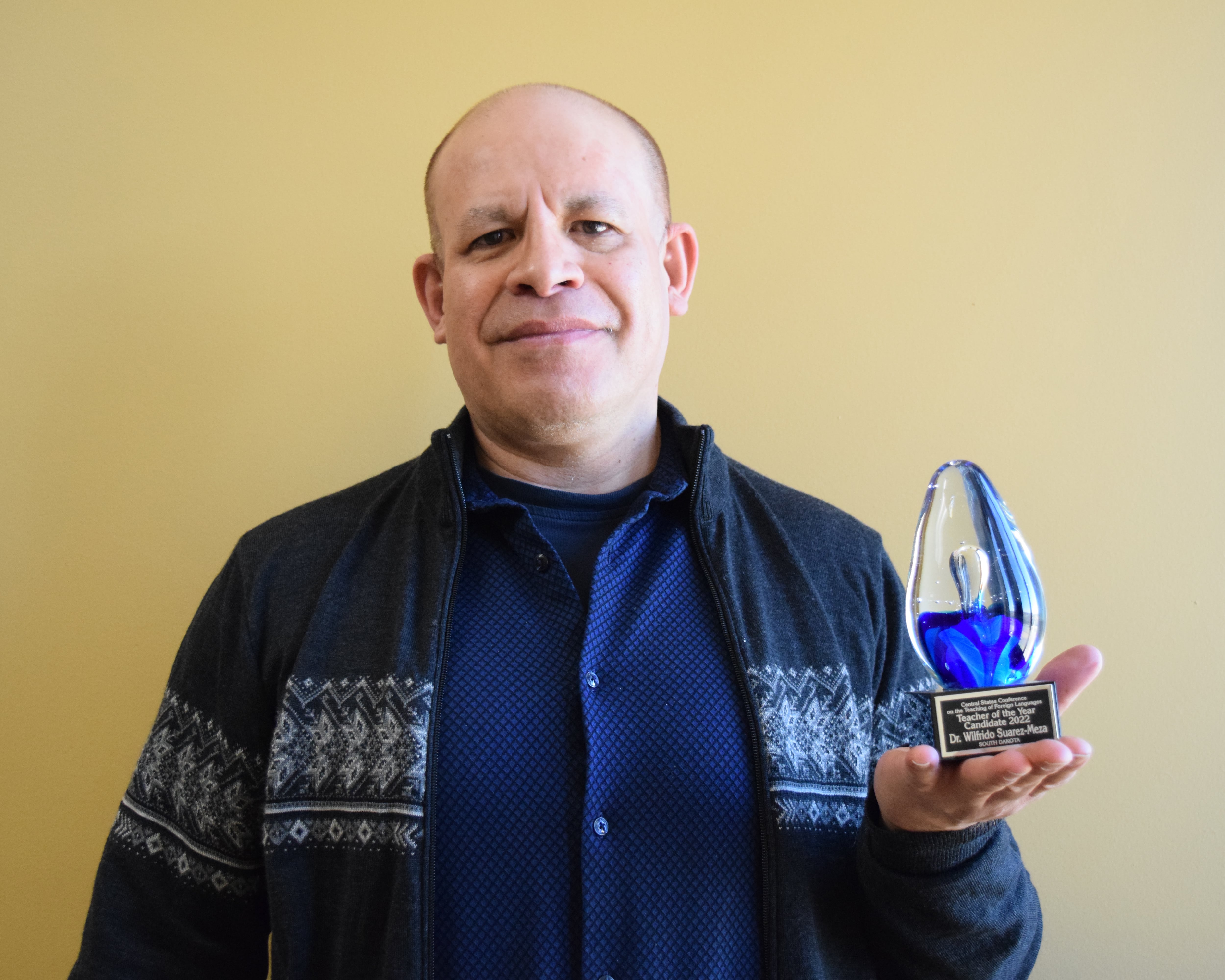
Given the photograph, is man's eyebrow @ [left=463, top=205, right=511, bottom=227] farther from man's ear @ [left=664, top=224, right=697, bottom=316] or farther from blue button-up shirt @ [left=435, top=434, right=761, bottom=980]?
blue button-up shirt @ [left=435, top=434, right=761, bottom=980]

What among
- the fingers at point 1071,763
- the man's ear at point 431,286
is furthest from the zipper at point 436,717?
the fingers at point 1071,763

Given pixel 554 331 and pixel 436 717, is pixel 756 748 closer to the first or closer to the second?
pixel 436 717

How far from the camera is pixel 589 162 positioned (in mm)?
1218

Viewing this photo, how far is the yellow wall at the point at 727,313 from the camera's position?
1.41m

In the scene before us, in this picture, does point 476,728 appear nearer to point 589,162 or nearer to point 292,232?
point 589,162

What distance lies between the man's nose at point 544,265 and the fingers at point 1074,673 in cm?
69

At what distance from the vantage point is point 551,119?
1233mm

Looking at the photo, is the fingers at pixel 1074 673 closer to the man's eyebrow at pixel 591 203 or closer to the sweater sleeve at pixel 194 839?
the man's eyebrow at pixel 591 203

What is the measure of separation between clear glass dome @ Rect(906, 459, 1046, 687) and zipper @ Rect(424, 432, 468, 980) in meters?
0.51

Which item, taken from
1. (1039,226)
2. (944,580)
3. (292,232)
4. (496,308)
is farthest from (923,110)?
(292,232)

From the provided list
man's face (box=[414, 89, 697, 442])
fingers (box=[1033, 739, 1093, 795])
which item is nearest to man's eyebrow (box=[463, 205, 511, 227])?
man's face (box=[414, 89, 697, 442])

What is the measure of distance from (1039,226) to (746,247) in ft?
1.48

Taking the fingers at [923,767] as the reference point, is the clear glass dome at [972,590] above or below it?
above

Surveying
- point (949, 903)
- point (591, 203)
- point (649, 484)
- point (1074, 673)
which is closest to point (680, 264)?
point (591, 203)
